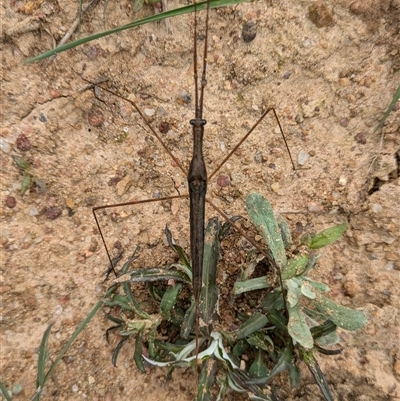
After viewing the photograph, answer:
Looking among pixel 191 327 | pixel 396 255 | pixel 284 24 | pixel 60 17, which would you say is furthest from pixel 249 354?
pixel 60 17

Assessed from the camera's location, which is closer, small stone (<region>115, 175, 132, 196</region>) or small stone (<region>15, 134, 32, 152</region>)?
small stone (<region>15, 134, 32, 152</region>)

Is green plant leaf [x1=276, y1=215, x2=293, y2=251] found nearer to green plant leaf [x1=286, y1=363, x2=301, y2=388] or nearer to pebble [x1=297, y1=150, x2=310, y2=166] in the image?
pebble [x1=297, y1=150, x2=310, y2=166]

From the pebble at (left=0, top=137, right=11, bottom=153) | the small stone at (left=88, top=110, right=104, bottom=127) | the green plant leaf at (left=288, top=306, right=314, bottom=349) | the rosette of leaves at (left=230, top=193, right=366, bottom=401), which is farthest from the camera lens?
the small stone at (left=88, top=110, right=104, bottom=127)

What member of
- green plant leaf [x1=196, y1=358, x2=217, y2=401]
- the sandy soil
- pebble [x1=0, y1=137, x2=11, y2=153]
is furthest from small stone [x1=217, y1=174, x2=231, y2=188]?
pebble [x1=0, y1=137, x2=11, y2=153]

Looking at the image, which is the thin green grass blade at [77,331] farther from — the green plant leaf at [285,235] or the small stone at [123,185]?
the green plant leaf at [285,235]

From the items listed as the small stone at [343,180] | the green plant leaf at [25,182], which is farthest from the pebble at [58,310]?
the small stone at [343,180]

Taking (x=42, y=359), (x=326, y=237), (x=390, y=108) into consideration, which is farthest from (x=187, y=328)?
(x=390, y=108)

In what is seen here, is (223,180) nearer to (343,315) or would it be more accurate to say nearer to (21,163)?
(343,315)
